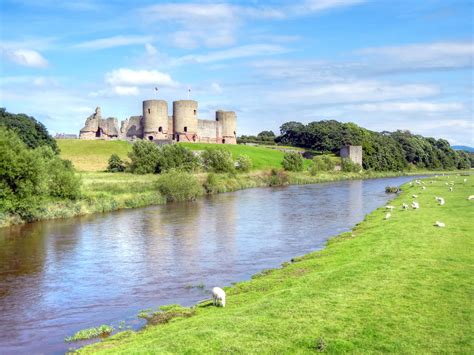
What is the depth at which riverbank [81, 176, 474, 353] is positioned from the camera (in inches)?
332

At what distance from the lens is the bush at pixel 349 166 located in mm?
81062

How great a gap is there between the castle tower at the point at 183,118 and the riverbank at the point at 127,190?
15044 millimetres

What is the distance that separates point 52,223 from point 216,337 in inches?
936

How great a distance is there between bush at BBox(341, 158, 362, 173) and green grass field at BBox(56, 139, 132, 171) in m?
33.9

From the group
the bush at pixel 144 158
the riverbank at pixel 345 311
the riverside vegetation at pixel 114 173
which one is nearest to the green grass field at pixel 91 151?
the riverside vegetation at pixel 114 173

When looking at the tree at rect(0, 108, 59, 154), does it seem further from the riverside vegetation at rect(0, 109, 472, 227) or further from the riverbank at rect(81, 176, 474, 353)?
the riverbank at rect(81, 176, 474, 353)

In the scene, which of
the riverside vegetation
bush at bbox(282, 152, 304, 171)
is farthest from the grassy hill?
bush at bbox(282, 152, 304, 171)

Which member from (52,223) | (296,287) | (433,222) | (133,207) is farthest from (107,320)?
(133,207)

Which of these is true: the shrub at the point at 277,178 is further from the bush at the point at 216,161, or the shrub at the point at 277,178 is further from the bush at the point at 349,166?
the bush at the point at 349,166

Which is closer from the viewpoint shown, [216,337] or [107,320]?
[216,337]

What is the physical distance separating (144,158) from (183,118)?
2195 centimetres

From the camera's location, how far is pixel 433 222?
21000 mm

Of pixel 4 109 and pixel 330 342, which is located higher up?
pixel 4 109

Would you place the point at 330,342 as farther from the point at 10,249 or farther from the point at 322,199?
the point at 322,199
